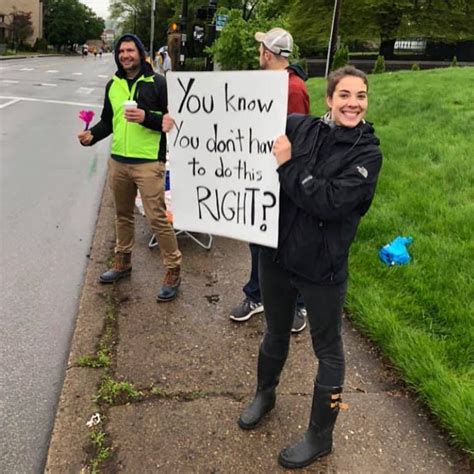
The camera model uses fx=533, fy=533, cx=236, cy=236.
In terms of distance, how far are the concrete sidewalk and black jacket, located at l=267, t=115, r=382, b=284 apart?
2.99ft

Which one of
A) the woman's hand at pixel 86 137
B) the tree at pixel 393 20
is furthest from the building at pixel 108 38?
the woman's hand at pixel 86 137

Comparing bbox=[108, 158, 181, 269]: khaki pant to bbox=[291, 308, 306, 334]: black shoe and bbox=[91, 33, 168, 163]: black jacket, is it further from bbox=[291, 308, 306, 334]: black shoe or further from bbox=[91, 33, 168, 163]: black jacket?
bbox=[291, 308, 306, 334]: black shoe

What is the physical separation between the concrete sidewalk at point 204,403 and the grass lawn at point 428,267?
0.15 metres

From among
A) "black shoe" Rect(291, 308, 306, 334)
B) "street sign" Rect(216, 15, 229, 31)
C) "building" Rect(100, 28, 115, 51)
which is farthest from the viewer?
"building" Rect(100, 28, 115, 51)

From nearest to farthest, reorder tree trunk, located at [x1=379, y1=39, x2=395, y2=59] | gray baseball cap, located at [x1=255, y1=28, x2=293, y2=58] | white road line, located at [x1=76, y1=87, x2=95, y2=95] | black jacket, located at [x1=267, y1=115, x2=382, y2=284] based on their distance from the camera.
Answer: black jacket, located at [x1=267, y1=115, x2=382, y2=284], gray baseball cap, located at [x1=255, y1=28, x2=293, y2=58], white road line, located at [x1=76, y1=87, x2=95, y2=95], tree trunk, located at [x1=379, y1=39, x2=395, y2=59]

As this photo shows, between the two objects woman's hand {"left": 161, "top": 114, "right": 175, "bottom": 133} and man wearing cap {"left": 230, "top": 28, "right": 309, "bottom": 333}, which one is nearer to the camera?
woman's hand {"left": 161, "top": 114, "right": 175, "bottom": 133}

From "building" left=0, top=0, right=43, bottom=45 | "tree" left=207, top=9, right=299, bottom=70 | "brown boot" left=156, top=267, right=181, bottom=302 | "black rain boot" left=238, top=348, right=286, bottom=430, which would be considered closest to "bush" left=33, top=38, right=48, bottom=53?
"building" left=0, top=0, right=43, bottom=45

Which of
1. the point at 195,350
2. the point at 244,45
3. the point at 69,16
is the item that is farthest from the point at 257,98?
the point at 69,16

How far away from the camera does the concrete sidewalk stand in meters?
2.49

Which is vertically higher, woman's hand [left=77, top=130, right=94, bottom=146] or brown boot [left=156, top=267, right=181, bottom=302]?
woman's hand [left=77, top=130, right=94, bottom=146]

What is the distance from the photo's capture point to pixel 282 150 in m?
2.26

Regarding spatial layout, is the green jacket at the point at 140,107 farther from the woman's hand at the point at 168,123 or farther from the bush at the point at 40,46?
the bush at the point at 40,46

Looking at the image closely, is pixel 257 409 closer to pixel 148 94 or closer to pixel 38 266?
pixel 148 94

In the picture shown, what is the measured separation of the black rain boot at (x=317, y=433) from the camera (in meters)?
2.43
